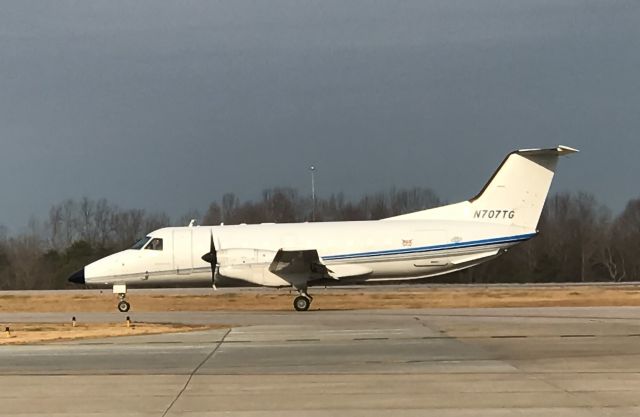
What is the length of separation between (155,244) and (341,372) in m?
19.2

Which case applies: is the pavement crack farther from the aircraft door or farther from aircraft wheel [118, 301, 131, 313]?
aircraft wheel [118, 301, 131, 313]

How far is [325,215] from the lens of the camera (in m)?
77.6

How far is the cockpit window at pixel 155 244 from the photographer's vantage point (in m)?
29.6

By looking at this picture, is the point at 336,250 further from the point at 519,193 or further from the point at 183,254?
the point at 519,193

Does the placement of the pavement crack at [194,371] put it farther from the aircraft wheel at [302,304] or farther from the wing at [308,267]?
the aircraft wheel at [302,304]

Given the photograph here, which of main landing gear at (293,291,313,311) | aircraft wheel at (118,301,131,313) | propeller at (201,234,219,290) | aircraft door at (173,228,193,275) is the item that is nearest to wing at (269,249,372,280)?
main landing gear at (293,291,313,311)

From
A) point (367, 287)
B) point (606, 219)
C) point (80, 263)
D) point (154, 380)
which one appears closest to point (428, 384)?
point (154, 380)

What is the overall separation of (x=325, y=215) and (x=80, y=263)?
28876mm

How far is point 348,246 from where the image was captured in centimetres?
2858

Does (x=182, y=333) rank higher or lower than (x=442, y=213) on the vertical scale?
lower

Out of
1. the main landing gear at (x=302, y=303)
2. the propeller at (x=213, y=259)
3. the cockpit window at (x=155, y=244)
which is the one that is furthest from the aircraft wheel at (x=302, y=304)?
the cockpit window at (x=155, y=244)

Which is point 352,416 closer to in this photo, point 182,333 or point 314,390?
point 314,390

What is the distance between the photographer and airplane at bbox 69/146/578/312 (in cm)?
2808

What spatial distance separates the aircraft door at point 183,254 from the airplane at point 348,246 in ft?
0.12
